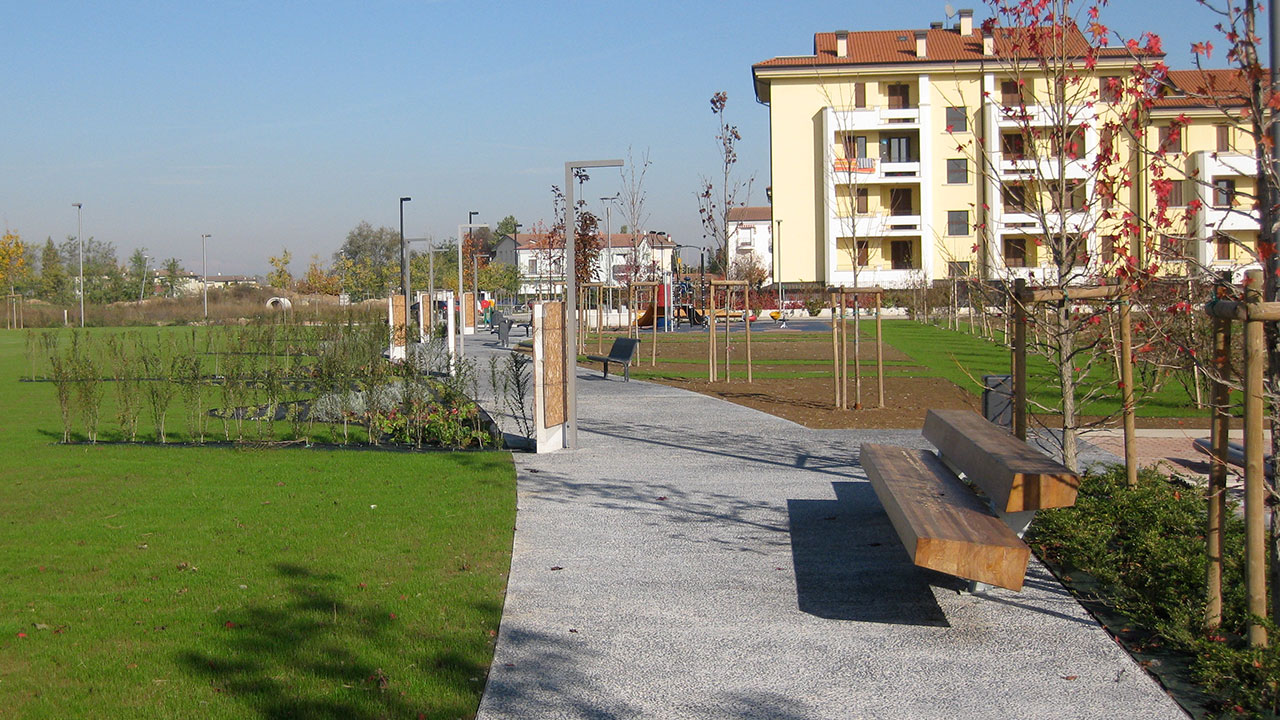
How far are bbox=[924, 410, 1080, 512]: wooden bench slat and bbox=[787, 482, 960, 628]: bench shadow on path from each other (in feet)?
2.17

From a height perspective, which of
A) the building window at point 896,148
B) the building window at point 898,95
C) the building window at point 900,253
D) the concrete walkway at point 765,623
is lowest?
the concrete walkway at point 765,623

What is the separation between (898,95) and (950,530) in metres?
60.0

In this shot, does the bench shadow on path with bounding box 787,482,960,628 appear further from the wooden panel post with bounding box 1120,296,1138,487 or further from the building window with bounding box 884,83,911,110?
the building window with bounding box 884,83,911,110

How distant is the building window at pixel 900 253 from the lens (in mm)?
61469

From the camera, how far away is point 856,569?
6.68m

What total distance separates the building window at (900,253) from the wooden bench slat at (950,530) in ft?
185

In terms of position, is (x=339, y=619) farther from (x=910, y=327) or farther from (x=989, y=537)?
(x=910, y=327)

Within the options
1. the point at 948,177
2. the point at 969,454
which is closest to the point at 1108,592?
the point at 969,454

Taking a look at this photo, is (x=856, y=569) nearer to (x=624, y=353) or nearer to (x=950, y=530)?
(x=950, y=530)

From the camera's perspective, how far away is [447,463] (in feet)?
35.7

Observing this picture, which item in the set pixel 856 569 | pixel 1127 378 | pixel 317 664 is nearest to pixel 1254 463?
pixel 856 569

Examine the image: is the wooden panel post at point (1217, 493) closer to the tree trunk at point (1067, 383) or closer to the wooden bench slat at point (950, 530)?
the wooden bench slat at point (950, 530)

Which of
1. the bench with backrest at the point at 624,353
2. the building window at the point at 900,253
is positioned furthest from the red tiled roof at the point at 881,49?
the bench with backrest at the point at 624,353

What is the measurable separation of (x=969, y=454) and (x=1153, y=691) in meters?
2.35
